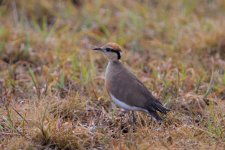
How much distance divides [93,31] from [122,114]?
314 cm

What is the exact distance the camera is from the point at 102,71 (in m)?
7.78

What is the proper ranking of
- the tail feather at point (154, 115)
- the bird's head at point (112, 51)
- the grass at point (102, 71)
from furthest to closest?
the bird's head at point (112, 51)
the tail feather at point (154, 115)
the grass at point (102, 71)

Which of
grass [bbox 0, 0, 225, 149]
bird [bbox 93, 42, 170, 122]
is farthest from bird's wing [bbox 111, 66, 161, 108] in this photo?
grass [bbox 0, 0, 225, 149]

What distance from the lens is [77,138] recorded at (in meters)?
5.35

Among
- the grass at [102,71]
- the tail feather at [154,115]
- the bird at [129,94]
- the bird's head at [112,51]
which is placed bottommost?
the grass at [102,71]

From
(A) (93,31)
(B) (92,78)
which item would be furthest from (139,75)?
(A) (93,31)

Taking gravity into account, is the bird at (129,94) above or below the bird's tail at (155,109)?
above

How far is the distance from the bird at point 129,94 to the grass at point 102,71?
0.64ft

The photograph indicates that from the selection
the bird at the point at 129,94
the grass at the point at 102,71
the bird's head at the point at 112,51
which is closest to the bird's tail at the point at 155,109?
the bird at the point at 129,94

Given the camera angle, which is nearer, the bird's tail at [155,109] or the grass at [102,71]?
the grass at [102,71]

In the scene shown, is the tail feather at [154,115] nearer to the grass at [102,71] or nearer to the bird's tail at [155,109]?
the bird's tail at [155,109]

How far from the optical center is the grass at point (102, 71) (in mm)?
5434

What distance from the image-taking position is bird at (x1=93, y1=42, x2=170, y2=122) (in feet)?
18.5

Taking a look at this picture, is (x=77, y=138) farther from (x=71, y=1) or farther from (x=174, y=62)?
(x=71, y=1)
